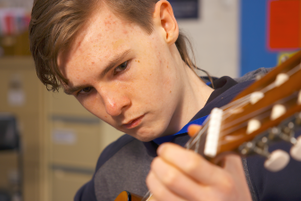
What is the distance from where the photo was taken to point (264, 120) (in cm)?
38

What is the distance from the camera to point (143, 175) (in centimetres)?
88

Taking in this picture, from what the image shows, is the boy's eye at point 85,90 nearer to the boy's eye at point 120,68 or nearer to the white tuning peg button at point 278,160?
the boy's eye at point 120,68

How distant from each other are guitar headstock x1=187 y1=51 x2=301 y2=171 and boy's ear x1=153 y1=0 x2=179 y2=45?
356mm

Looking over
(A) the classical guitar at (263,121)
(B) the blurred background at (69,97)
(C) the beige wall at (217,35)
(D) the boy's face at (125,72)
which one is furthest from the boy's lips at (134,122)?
(C) the beige wall at (217,35)

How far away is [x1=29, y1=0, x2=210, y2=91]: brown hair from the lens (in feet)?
2.15

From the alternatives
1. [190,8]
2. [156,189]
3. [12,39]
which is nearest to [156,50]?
[156,189]

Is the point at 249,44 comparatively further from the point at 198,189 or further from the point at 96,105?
the point at 198,189

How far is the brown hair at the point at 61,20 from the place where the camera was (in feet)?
2.15

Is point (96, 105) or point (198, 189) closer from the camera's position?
point (198, 189)

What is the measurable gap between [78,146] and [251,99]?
1.92 m

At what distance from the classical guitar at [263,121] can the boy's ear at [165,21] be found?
13.9 inches

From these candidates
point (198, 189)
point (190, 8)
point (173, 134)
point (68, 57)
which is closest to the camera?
point (198, 189)

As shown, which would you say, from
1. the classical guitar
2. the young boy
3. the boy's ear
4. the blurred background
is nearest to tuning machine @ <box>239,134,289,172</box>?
the classical guitar

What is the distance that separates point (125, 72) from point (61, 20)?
18 centimetres
